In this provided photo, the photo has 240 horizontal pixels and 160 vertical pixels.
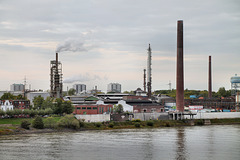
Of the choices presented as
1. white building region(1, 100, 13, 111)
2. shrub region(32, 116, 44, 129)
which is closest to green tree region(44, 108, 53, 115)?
white building region(1, 100, 13, 111)

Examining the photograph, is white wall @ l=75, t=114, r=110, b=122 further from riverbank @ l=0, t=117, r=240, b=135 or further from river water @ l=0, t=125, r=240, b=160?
river water @ l=0, t=125, r=240, b=160

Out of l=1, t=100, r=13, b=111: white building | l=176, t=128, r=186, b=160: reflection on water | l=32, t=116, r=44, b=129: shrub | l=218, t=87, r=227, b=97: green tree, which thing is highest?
l=218, t=87, r=227, b=97: green tree

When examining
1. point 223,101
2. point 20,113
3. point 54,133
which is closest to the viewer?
point 54,133

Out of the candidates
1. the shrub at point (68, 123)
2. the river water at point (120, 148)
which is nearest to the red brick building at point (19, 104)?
the shrub at point (68, 123)

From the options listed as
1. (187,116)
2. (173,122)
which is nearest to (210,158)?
(173,122)

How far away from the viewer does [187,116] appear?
9781 centimetres

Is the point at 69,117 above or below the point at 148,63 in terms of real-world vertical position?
below

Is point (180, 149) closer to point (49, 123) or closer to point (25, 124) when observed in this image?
point (49, 123)

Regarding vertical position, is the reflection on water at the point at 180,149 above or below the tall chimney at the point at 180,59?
below

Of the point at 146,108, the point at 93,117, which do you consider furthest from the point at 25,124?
the point at 146,108

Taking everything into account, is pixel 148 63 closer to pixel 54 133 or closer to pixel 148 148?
pixel 54 133

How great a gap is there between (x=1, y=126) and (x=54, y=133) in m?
10.0

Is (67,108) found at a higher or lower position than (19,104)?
lower

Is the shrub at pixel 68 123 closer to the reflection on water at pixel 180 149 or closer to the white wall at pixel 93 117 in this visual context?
the white wall at pixel 93 117
